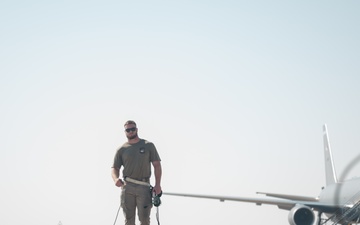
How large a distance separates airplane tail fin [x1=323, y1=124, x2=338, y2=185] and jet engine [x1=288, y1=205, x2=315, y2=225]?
1015cm

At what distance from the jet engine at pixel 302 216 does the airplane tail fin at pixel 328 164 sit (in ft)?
33.3

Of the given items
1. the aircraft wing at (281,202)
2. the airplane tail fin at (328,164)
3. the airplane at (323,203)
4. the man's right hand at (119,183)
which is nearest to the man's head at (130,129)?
the man's right hand at (119,183)

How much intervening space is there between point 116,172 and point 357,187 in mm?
19782

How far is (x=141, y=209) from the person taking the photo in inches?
449

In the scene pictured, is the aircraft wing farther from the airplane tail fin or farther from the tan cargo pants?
the tan cargo pants

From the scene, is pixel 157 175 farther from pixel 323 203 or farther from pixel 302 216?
pixel 323 203

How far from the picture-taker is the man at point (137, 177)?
37.4 feet

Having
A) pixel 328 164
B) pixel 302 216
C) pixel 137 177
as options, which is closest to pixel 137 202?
pixel 137 177

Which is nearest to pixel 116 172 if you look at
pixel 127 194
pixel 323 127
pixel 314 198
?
pixel 127 194

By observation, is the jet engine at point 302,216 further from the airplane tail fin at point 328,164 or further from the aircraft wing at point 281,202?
the airplane tail fin at point 328,164

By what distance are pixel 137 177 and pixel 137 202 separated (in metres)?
0.48

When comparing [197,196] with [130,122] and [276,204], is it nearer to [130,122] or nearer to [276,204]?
[276,204]

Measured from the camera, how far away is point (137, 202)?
37.7 feet

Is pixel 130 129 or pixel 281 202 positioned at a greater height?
pixel 130 129
